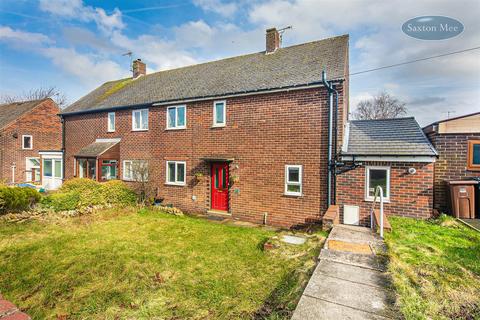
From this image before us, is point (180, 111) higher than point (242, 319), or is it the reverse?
point (180, 111)

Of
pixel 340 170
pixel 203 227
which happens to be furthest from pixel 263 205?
pixel 340 170

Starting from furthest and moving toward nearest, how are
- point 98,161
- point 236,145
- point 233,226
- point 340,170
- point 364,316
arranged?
point 98,161
point 236,145
point 233,226
point 340,170
point 364,316

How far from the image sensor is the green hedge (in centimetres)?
1068

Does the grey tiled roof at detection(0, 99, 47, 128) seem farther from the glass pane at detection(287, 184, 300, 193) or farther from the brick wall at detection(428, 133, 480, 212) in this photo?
the brick wall at detection(428, 133, 480, 212)

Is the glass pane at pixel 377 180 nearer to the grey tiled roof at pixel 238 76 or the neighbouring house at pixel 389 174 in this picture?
the neighbouring house at pixel 389 174

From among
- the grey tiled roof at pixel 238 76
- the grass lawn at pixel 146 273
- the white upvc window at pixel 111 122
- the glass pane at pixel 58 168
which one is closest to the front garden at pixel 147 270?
the grass lawn at pixel 146 273

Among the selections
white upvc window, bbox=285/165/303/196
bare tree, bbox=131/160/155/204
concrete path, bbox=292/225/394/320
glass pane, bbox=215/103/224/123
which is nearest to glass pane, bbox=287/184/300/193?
white upvc window, bbox=285/165/303/196

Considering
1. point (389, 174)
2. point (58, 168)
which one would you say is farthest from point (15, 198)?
point (389, 174)

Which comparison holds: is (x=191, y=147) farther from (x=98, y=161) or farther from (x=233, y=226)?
(x=98, y=161)

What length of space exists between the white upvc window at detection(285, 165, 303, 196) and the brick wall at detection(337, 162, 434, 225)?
147 cm

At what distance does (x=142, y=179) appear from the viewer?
12.7 metres

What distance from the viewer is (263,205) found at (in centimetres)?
1047

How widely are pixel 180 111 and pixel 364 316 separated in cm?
1166

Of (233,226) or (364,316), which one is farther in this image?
(233,226)
